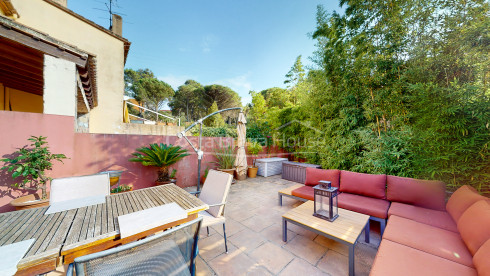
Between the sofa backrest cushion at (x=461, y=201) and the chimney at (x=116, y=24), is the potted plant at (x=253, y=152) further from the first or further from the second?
the chimney at (x=116, y=24)

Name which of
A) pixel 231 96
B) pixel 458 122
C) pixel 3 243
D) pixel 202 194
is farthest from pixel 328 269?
pixel 231 96

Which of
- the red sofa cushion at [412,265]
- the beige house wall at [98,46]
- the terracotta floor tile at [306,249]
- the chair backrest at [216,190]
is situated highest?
the beige house wall at [98,46]

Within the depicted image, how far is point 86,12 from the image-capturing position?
252 inches

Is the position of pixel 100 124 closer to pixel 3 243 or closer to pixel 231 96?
pixel 3 243

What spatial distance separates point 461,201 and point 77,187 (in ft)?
14.5

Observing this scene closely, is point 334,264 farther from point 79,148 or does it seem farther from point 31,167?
point 79,148

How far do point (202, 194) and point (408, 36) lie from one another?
182 inches

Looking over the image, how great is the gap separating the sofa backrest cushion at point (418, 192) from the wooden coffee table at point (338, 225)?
909 mm

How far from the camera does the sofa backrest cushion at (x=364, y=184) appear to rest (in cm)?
268

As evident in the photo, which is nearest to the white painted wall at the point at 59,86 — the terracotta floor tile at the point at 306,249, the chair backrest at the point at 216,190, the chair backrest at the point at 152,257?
the chair backrest at the point at 216,190

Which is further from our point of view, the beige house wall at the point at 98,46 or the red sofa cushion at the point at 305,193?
the beige house wall at the point at 98,46

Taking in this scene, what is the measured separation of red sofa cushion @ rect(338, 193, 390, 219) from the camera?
226 cm

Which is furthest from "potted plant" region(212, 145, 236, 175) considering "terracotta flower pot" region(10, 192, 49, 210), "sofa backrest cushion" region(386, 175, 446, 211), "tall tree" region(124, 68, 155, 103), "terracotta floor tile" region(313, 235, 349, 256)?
"tall tree" region(124, 68, 155, 103)

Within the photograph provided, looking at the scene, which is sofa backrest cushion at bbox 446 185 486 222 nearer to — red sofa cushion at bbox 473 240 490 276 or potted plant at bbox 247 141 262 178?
red sofa cushion at bbox 473 240 490 276
